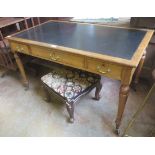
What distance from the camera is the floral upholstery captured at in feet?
4.08

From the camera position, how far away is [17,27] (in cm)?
221

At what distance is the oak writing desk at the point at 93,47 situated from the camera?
95 cm

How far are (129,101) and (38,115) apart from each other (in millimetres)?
979

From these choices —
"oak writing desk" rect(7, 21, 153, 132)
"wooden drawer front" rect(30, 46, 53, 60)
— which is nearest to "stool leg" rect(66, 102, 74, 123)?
"oak writing desk" rect(7, 21, 153, 132)

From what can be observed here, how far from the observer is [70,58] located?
115 cm

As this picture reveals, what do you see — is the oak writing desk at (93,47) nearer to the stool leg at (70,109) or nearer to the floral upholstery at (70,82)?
the floral upholstery at (70,82)

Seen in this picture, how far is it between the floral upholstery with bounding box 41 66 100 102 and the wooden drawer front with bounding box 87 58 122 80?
25cm

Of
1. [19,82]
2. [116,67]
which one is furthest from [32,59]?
[116,67]

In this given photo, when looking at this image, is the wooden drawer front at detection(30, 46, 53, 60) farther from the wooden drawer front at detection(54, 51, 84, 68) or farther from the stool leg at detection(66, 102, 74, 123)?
the stool leg at detection(66, 102, 74, 123)

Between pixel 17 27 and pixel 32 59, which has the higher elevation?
pixel 17 27

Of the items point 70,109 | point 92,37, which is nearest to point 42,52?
point 92,37

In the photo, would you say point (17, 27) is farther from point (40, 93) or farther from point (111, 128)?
point (111, 128)
